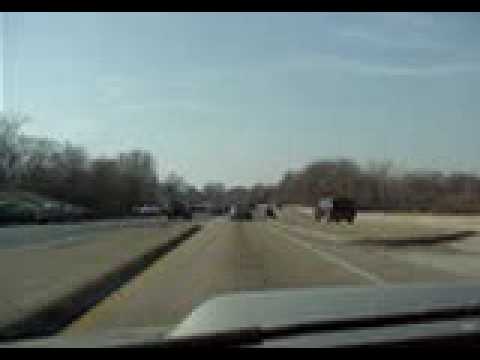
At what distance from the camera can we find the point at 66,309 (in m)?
13.3

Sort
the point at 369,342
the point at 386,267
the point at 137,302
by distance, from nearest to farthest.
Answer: the point at 369,342 < the point at 137,302 < the point at 386,267

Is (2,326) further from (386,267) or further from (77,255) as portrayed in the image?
(77,255)

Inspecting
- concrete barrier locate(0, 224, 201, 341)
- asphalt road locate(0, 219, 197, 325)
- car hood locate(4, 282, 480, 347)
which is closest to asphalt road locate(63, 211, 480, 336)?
concrete barrier locate(0, 224, 201, 341)

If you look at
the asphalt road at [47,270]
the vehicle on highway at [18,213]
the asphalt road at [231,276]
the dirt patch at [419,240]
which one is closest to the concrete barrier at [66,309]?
the asphalt road at [47,270]

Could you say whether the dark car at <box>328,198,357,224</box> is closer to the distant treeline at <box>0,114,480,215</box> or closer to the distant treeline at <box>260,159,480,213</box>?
the distant treeline at <box>0,114,480,215</box>

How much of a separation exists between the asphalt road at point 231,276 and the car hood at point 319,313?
3701mm

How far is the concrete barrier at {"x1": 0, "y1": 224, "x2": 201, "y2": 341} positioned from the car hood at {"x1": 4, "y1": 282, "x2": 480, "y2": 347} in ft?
15.0

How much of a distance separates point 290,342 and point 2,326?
7.19m

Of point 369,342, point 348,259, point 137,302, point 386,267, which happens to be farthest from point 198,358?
point 348,259

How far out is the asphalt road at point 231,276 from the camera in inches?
495

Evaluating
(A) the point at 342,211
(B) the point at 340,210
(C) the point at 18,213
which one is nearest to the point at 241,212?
(B) the point at 340,210

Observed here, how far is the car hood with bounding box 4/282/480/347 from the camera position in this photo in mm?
4582
